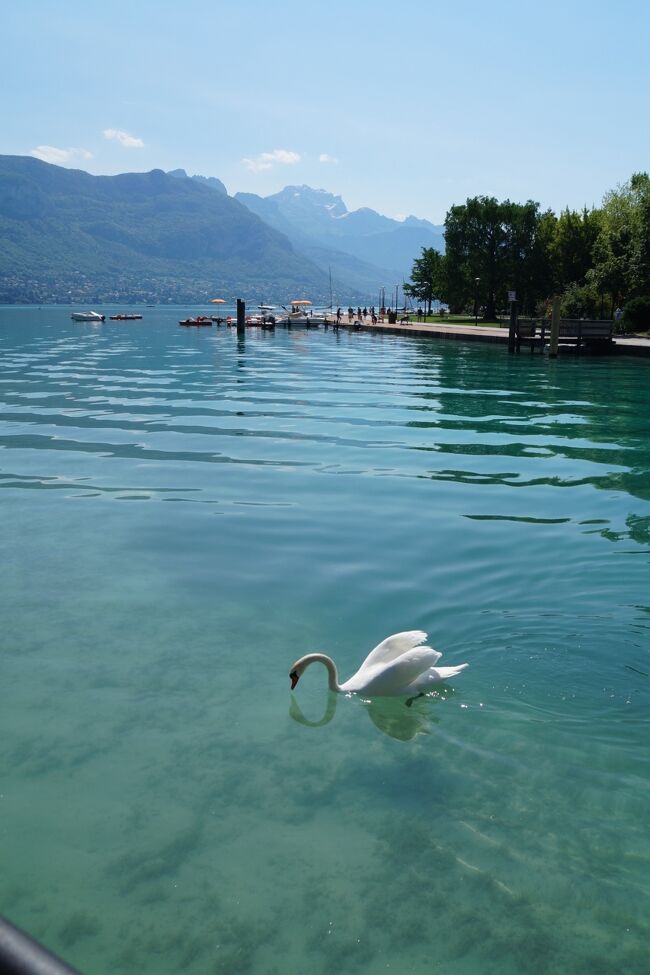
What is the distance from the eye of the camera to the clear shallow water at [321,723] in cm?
420

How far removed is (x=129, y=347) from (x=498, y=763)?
55212 mm

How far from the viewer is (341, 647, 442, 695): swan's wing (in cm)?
638

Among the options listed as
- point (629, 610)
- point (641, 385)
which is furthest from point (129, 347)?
point (629, 610)

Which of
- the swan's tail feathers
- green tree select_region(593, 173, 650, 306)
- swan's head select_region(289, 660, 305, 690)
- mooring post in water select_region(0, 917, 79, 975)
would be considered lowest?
the swan's tail feathers

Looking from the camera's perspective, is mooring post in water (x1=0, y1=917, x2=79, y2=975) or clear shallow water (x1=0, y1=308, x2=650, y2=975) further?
clear shallow water (x1=0, y1=308, x2=650, y2=975)

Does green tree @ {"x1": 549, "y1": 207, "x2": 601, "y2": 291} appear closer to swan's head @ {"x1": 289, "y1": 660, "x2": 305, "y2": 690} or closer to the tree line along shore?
the tree line along shore

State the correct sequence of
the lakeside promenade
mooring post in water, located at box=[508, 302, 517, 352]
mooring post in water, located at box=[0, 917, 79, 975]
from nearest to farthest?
mooring post in water, located at box=[0, 917, 79, 975] → the lakeside promenade → mooring post in water, located at box=[508, 302, 517, 352]

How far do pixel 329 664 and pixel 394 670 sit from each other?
1.64 feet

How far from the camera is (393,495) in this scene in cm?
1327

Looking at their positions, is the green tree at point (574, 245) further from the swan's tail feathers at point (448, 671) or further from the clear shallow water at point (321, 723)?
the swan's tail feathers at point (448, 671)

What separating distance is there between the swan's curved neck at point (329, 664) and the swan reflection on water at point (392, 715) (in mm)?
188

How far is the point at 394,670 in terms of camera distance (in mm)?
6367

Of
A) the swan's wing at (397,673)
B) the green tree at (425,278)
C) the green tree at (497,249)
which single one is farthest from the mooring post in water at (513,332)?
the green tree at (425,278)

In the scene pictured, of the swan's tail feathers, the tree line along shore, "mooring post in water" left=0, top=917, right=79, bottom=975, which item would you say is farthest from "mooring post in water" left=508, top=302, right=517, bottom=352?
"mooring post in water" left=0, top=917, right=79, bottom=975
